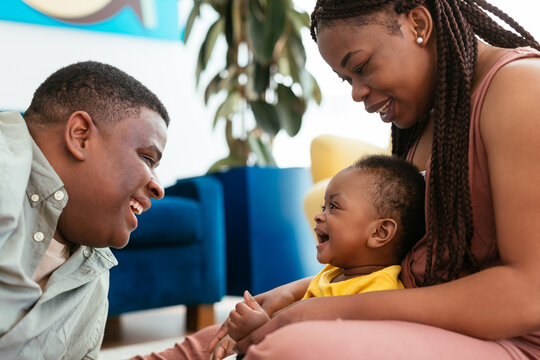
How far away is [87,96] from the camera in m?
1.06

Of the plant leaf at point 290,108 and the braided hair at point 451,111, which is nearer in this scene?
the braided hair at point 451,111

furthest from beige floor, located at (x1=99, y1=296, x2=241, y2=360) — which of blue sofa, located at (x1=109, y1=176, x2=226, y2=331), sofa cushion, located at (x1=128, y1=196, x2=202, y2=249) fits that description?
sofa cushion, located at (x1=128, y1=196, x2=202, y2=249)

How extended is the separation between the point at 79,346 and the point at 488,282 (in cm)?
79

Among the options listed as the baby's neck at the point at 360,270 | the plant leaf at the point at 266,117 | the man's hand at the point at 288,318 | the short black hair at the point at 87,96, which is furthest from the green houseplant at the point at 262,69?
the man's hand at the point at 288,318

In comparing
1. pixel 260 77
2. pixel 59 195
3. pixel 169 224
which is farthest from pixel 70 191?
pixel 260 77

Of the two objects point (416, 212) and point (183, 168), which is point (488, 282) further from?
point (183, 168)

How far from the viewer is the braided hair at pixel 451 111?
85 cm

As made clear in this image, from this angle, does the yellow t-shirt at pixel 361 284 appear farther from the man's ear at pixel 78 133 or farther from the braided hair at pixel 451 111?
the man's ear at pixel 78 133

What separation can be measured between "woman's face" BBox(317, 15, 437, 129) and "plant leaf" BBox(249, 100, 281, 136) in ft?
6.63

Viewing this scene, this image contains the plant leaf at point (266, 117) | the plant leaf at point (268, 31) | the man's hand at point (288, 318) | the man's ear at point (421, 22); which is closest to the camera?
the man's hand at point (288, 318)

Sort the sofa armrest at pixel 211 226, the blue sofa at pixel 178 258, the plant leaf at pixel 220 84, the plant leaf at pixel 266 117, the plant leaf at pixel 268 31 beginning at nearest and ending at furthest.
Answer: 1. the blue sofa at pixel 178 258
2. the sofa armrest at pixel 211 226
3. the plant leaf at pixel 268 31
4. the plant leaf at pixel 266 117
5. the plant leaf at pixel 220 84

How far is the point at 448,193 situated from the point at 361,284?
24 centimetres

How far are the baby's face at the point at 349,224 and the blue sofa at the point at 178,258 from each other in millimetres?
1203

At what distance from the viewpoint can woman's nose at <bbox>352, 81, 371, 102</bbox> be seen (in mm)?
1002
